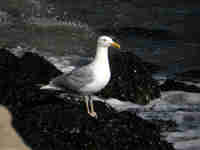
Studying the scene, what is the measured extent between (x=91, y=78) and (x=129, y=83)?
138 inches

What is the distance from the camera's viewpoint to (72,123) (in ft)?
25.0

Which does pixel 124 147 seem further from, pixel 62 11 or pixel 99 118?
pixel 62 11

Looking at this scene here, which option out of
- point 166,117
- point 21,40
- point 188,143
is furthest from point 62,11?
point 188,143

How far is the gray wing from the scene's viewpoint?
8.27 m

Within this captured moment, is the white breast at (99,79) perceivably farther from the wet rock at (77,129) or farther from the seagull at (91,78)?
the wet rock at (77,129)

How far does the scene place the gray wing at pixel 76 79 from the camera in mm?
8273

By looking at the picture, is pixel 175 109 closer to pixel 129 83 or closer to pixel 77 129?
pixel 129 83

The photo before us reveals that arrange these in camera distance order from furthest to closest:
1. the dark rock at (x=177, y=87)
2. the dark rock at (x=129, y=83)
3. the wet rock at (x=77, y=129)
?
the dark rock at (x=177, y=87) < the dark rock at (x=129, y=83) < the wet rock at (x=77, y=129)

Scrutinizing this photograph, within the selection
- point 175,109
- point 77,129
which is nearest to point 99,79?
point 77,129

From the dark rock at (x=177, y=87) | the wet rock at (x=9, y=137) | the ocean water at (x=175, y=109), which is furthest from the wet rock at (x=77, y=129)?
the dark rock at (x=177, y=87)

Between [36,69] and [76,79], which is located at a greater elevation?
[76,79]

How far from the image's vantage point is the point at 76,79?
27.8 feet

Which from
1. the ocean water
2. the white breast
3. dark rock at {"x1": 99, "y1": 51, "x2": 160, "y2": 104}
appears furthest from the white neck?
dark rock at {"x1": 99, "y1": 51, "x2": 160, "y2": 104}

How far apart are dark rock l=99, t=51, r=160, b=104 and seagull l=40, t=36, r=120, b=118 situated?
275 cm
